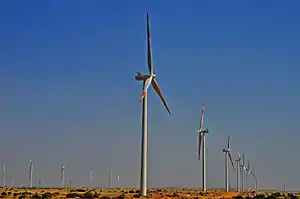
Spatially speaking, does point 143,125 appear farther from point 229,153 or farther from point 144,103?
point 229,153

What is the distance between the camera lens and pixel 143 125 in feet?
Answer: 322

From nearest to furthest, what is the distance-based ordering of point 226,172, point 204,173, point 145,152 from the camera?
point 145,152
point 204,173
point 226,172

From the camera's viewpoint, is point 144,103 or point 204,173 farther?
point 204,173

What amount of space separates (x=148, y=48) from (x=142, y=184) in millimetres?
25121

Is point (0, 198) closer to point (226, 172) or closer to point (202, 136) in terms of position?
point (202, 136)

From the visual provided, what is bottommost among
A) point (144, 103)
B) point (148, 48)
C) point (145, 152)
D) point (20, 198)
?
point (20, 198)

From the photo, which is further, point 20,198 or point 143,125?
point 20,198

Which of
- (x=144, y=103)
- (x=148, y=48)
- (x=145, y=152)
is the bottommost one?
(x=145, y=152)

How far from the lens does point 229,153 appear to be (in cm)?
18450

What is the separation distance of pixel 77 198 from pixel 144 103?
23.4 m

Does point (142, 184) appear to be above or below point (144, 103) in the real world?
below

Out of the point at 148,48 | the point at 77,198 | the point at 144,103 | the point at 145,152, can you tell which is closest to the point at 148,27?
the point at 148,48

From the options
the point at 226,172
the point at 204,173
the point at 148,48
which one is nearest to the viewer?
the point at 148,48

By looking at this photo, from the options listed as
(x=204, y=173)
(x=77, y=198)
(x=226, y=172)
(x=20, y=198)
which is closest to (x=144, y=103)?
(x=77, y=198)
